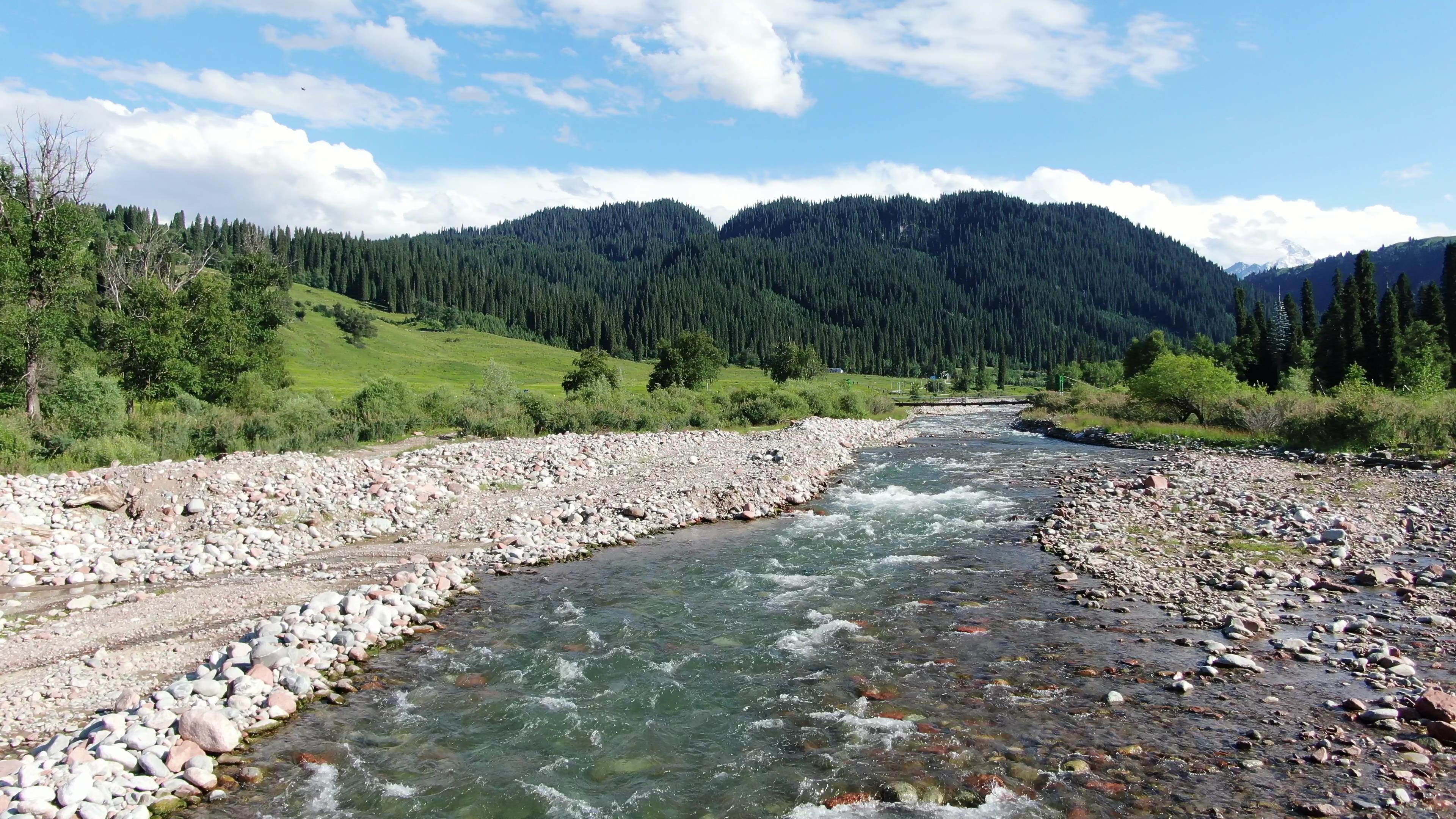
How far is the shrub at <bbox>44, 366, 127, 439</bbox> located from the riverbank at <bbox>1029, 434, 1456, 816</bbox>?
31602 millimetres

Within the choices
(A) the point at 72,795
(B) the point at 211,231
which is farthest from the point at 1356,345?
(B) the point at 211,231

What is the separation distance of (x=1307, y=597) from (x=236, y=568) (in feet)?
69.3

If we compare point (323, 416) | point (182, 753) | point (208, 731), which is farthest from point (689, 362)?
point (182, 753)

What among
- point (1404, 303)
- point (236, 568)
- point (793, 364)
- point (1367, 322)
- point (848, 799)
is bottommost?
point (848, 799)

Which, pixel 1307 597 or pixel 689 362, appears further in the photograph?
pixel 689 362

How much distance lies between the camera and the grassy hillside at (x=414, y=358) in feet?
293

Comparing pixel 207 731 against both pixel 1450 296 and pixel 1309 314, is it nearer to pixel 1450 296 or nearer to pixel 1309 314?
pixel 1450 296

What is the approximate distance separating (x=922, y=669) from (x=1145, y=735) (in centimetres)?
298

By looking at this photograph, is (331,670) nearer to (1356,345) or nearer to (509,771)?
(509,771)

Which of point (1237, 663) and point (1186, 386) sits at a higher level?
point (1186, 386)

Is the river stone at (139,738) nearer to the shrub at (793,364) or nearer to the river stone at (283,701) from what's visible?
the river stone at (283,701)

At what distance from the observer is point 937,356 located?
199500 millimetres

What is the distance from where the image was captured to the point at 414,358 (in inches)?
4309

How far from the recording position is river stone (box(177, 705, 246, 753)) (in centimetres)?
848
